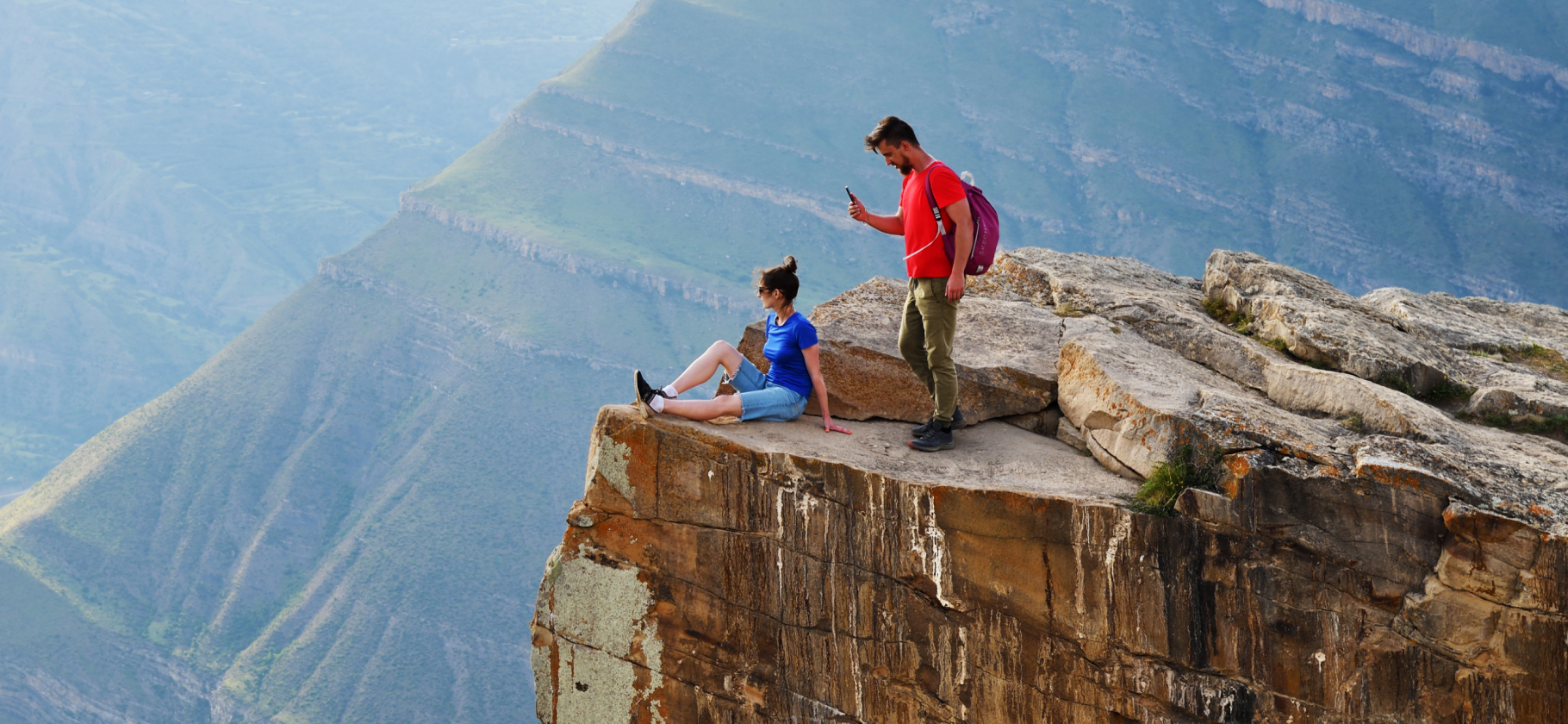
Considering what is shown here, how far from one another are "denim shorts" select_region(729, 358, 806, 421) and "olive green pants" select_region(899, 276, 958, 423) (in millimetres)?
1208

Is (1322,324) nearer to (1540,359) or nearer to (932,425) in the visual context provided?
(1540,359)

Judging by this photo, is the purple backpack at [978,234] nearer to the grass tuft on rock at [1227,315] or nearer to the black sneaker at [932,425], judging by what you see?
the black sneaker at [932,425]

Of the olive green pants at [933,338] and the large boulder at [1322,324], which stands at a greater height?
the large boulder at [1322,324]

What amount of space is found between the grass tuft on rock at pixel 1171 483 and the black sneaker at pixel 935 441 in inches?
73.8

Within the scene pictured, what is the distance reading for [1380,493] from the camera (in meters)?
8.94

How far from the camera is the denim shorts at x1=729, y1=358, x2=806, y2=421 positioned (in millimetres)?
10375

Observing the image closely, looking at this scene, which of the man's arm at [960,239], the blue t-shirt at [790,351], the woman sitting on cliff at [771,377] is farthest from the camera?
the blue t-shirt at [790,351]

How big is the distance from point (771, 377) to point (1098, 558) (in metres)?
3.56

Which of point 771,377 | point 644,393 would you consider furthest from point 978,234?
point 644,393

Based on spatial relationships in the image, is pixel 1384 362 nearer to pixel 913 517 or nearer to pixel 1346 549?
pixel 1346 549

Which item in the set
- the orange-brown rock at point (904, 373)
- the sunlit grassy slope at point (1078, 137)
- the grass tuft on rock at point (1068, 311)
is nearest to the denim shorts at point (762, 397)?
the orange-brown rock at point (904, 373)

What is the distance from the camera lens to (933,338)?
993 cm

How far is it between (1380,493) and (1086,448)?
263cm

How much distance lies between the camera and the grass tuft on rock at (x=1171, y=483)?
9242 mm
